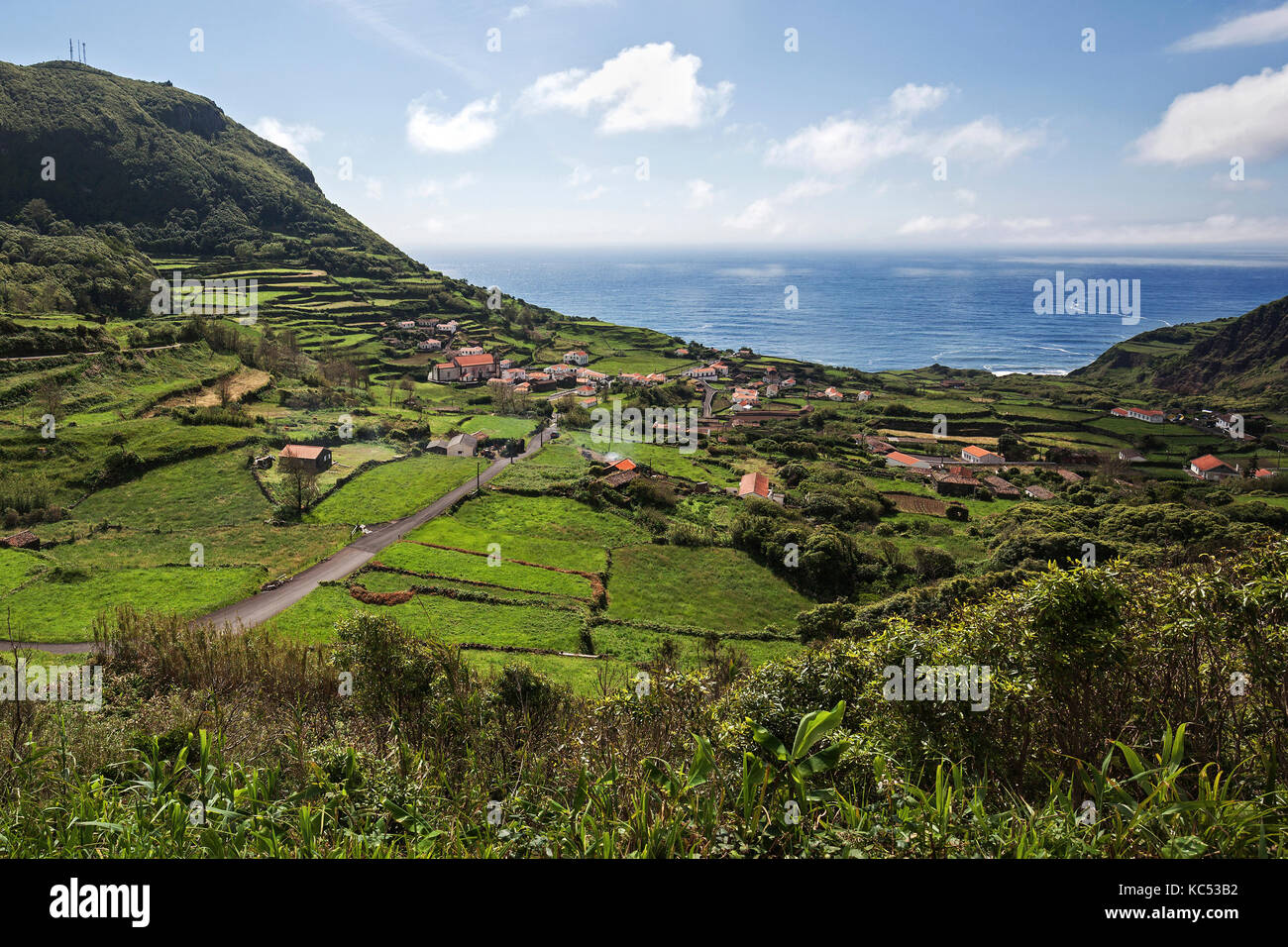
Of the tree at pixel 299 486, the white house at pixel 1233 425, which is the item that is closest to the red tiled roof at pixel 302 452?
the tree at pixel 299 486

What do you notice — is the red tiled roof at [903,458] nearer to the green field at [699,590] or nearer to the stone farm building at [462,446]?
the green field at [699,590]

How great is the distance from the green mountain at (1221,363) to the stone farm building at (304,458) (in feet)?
324

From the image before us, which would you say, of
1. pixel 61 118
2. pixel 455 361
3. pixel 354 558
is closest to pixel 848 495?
pixel 354 558

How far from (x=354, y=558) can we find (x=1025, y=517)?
109 feet

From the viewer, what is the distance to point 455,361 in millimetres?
65688

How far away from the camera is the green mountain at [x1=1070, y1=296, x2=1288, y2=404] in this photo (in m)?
81.8

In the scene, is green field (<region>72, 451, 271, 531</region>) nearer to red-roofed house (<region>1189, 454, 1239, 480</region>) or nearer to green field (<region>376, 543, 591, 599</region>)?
green field (<region>376, 543, 591, 599</region>)

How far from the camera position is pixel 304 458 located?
3541 centimetres

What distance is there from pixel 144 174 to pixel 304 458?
91876mm

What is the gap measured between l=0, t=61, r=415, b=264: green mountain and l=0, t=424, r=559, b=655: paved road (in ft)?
250

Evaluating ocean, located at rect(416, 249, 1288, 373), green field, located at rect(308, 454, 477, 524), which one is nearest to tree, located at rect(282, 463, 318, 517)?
green field, located at rect(308, 454, 477, 524)

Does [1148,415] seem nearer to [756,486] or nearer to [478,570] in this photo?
[756,486]

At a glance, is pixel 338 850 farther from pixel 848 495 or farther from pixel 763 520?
pixel 848 495

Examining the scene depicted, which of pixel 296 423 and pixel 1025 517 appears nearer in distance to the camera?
pixel 1025 517
